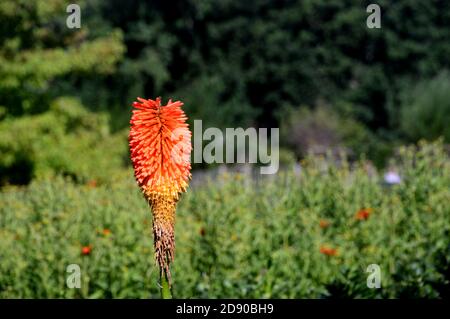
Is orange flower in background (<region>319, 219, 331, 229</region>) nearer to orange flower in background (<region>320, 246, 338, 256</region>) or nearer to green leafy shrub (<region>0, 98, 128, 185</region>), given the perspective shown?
orange flower in background (<region>320, 246, 338, 256</region>)

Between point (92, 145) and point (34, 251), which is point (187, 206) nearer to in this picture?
point (34, 251)

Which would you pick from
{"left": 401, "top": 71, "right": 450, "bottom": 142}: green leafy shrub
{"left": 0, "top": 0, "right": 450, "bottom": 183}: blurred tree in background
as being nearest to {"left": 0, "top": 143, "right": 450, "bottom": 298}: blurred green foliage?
{"left": 401, "top": 71, "right": 450, "bottom": 142}: green leafy shrub

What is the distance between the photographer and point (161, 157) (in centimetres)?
311

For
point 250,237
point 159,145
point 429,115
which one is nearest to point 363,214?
point 250,237

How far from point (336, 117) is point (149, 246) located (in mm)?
28898

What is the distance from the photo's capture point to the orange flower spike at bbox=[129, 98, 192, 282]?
3.11 m

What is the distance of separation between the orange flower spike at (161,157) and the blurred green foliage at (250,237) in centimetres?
251

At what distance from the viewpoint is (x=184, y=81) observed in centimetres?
3862

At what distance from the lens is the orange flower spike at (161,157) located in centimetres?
311

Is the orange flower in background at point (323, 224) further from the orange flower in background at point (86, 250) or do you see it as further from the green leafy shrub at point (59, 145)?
the green leafy shrub at point (59, 145)

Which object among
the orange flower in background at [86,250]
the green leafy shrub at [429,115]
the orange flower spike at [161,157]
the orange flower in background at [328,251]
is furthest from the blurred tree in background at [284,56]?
the orange flower spike at [161,157]

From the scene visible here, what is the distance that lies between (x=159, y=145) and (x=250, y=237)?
14.0ft

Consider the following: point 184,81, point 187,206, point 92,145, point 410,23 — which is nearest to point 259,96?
point 184,81

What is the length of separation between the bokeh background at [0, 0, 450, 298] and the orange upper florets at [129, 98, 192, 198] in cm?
259
